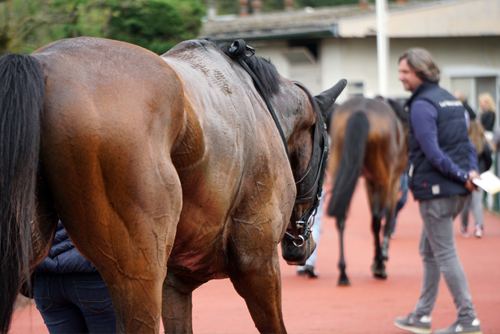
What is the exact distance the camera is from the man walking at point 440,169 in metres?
4.35

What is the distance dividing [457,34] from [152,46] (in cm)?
1417

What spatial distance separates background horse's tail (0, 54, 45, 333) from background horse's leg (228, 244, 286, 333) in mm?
960

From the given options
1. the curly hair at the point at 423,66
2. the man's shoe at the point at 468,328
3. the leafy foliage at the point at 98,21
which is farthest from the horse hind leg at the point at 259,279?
the leafy foliage at the point at 98,21

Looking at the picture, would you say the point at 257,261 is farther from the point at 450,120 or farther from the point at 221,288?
the point at 221,288

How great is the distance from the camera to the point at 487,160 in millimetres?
9047

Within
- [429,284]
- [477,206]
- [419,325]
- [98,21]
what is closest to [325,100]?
[429,284]

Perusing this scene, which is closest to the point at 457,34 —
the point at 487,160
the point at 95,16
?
the point at 487,160

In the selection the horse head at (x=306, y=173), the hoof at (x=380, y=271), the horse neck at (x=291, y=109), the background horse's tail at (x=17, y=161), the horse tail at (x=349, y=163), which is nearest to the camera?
the background horse's tail at (x=17, y=161)

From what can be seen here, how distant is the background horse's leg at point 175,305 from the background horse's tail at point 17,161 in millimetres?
1138

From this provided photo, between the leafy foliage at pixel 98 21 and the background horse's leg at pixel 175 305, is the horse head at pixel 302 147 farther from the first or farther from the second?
the leafy foliage at pixel 98 21

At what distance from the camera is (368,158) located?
716 centimetres

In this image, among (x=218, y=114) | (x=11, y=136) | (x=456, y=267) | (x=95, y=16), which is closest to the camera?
(x=11, y=136)

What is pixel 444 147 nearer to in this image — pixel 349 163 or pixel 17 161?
pixel 349 163

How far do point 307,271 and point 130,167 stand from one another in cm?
581
